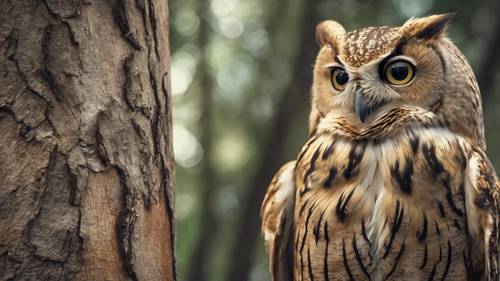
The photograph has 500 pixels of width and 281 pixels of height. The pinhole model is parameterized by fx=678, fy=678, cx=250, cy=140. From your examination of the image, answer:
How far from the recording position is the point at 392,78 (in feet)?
7.46

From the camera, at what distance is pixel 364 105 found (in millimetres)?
2260

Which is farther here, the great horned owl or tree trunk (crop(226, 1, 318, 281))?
tree trunk (crop(226, 1, 318, 281))

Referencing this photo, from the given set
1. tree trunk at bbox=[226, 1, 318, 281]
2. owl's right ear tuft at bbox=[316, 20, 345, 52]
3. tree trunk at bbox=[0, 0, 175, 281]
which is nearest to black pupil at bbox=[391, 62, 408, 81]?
owl's right ear tuft at bbox=[316, 20, 345, 52]

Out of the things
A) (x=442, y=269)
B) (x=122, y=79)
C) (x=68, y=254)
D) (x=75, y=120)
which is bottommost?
(x=442, y=269)

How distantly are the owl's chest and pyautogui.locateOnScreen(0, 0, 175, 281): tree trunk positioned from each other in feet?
2.05

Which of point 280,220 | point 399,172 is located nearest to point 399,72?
point 399,172

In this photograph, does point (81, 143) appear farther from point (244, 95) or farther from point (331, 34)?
point (244, 95)

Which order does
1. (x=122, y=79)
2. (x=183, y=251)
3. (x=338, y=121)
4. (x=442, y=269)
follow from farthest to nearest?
1. (x=183, y=251)
2. (x=338, y=121)
3. (x=442, y=269)
4. (x=122, y=79)

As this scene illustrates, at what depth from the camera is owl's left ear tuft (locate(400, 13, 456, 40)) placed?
2.29m

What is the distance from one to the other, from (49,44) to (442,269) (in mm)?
1371

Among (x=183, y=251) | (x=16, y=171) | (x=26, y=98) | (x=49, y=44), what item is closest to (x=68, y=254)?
(x=16, y=171)

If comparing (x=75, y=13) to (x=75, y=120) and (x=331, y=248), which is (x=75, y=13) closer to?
(x=75, y=120)

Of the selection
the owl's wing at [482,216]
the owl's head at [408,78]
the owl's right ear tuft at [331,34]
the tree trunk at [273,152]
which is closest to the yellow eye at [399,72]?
the owl's head at [408,78]

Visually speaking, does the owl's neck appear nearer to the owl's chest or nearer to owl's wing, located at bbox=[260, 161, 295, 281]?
the owl's chest
